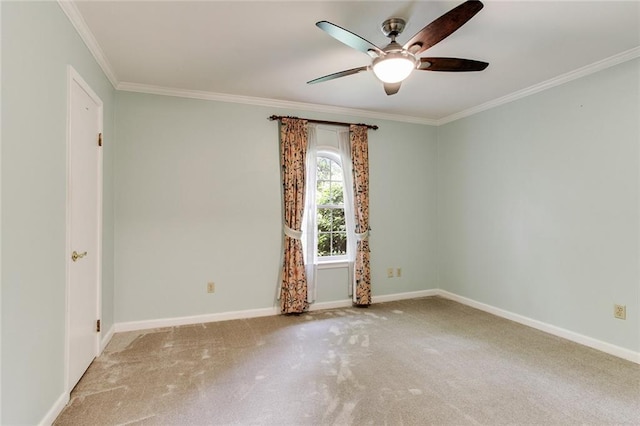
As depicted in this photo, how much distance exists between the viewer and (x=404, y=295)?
4.58m

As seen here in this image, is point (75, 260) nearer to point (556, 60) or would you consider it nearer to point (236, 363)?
point (236, 363)

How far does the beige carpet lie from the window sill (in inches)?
32.5

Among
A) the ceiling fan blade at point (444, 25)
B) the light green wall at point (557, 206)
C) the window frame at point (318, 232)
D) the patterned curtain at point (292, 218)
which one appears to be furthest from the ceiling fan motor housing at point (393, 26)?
the light green wall at point (557, 206)

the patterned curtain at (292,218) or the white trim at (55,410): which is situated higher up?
the patterned curtain at (292,218)

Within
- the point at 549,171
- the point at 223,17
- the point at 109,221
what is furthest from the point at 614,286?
the point at 109,221

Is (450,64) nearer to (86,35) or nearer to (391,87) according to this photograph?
(391,87)

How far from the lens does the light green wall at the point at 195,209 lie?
339cm

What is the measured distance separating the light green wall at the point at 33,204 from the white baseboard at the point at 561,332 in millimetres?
4125

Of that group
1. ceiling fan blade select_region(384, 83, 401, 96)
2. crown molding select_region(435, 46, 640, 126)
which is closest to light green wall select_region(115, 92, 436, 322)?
ceiling fan blade select_region(384, 83, 401, 96)

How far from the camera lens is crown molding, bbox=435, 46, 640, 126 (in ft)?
8.83

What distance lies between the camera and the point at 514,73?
3086mm

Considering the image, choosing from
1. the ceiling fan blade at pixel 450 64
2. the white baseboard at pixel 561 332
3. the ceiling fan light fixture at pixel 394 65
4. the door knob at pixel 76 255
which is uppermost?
the ceiling fan blade at pixel 450 64

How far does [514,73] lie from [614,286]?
2.10 metres

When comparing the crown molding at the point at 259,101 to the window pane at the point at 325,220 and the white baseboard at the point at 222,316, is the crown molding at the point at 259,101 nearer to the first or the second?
the window pane at the point at 325,220
